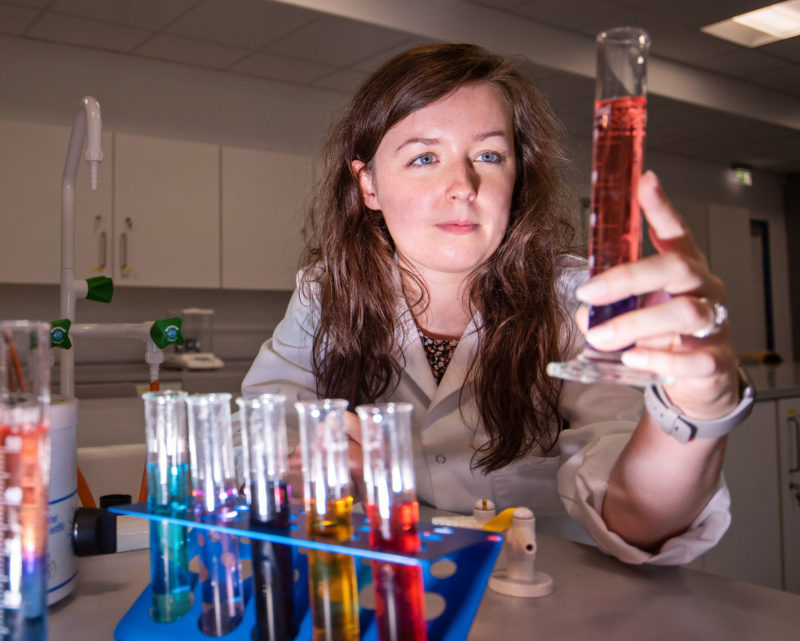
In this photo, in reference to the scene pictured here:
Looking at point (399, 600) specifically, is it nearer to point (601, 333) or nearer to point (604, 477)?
point (601, 333)

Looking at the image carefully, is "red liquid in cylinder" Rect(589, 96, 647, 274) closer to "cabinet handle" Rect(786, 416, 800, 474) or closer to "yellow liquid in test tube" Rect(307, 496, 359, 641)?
"yellow liquid in test tube" Rect(307, 496, 359, 641)

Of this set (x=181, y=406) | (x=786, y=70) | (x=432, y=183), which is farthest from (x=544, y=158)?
(x=786, y=70)

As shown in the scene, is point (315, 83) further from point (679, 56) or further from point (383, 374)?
point (383, 374)

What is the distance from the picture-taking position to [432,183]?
1213 millimetres

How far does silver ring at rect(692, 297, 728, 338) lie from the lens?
633mm

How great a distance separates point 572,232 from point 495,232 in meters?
0.33

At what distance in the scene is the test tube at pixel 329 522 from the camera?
1.91ft

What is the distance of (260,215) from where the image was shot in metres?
4.33

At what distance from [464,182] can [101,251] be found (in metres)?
3.07

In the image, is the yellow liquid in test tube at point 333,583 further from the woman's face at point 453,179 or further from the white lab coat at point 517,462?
the woman's face at point 453,179

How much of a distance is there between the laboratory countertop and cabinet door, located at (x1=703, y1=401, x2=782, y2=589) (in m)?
2.07

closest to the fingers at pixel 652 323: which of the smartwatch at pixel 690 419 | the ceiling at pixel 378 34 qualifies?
the smartwatch at pixel 690 419

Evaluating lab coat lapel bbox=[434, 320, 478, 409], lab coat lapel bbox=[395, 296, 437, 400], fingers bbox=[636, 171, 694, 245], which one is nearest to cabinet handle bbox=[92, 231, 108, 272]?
lab coat lapel bbox=[395, 296, 437, 400]

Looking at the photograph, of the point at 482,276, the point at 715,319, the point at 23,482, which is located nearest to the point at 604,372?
the point at 715,319
